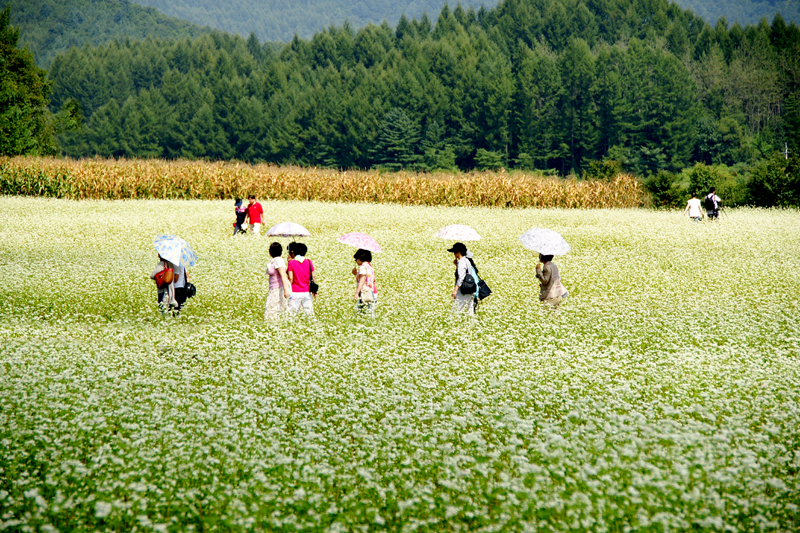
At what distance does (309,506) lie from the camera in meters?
6.54

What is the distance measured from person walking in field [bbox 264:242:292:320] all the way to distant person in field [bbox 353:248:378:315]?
128 centimetres

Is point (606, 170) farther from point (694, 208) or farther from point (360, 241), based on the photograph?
point (360, 241)

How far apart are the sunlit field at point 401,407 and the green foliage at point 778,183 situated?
32.0 m

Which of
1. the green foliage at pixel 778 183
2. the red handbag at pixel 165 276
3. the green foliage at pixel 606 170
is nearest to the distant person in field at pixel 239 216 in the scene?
the red handbag at pixel 165 276

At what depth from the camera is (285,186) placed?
148ft

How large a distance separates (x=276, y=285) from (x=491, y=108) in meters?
121

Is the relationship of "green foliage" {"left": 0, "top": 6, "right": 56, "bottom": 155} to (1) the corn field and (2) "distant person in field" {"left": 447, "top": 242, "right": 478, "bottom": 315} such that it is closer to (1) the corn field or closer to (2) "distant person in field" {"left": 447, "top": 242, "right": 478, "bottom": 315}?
(1) the corn field

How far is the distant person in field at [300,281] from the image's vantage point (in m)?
12.6

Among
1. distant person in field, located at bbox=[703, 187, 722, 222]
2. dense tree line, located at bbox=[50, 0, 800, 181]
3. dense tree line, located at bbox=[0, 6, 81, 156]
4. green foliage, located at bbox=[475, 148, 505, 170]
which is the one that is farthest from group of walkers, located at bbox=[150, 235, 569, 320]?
green foliage, located at bbox=[475, 148, 505, 170]

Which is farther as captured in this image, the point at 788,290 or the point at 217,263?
the point at 217,263

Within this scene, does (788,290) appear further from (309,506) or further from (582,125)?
(582,125)

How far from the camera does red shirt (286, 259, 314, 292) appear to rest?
1268cm

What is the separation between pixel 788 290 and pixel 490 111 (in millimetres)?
116231

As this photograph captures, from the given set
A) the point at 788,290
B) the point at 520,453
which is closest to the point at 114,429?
the point at 520,453
